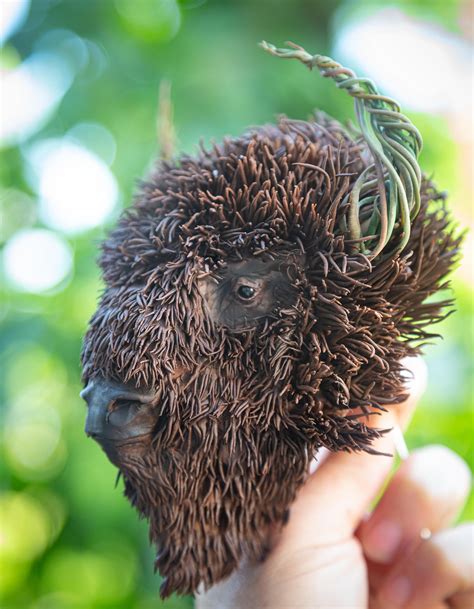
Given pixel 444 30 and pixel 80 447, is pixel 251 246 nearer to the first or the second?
pixel 444 30

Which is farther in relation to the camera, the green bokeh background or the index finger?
the green bokeh background

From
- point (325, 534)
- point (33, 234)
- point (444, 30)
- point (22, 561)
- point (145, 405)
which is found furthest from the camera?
point (22, 561)

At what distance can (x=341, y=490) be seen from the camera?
0.37 m

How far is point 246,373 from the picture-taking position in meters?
0.26

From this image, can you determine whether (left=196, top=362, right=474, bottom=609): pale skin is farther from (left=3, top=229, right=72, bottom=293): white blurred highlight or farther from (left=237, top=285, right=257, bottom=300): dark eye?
(left=3, top=229, right=72, bottom=293): white blurred highlight

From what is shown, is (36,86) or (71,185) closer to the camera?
(71,185)

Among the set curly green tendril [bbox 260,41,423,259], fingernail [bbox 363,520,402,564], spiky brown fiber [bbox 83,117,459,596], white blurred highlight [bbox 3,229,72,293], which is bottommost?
white blurred highlight [bbox 3,229,72,293]

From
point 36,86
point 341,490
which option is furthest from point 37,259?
point 341,490

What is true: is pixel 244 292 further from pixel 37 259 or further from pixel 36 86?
pixel 36 86

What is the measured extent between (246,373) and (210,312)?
0.11 feet

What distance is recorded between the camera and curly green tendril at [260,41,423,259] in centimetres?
25

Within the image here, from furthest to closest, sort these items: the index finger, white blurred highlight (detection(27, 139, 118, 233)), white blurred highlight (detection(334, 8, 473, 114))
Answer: white blurred highlight (detection(27, 139, 118, 233)), white blurred highlight (detection(334, 8, 473, 114)), the index finger

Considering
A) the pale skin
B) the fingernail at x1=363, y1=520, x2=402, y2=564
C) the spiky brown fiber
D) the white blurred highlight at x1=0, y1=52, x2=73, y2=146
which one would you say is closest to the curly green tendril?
the spiky brown fiber

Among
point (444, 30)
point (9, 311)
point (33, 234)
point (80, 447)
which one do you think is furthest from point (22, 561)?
point (444, 30)
